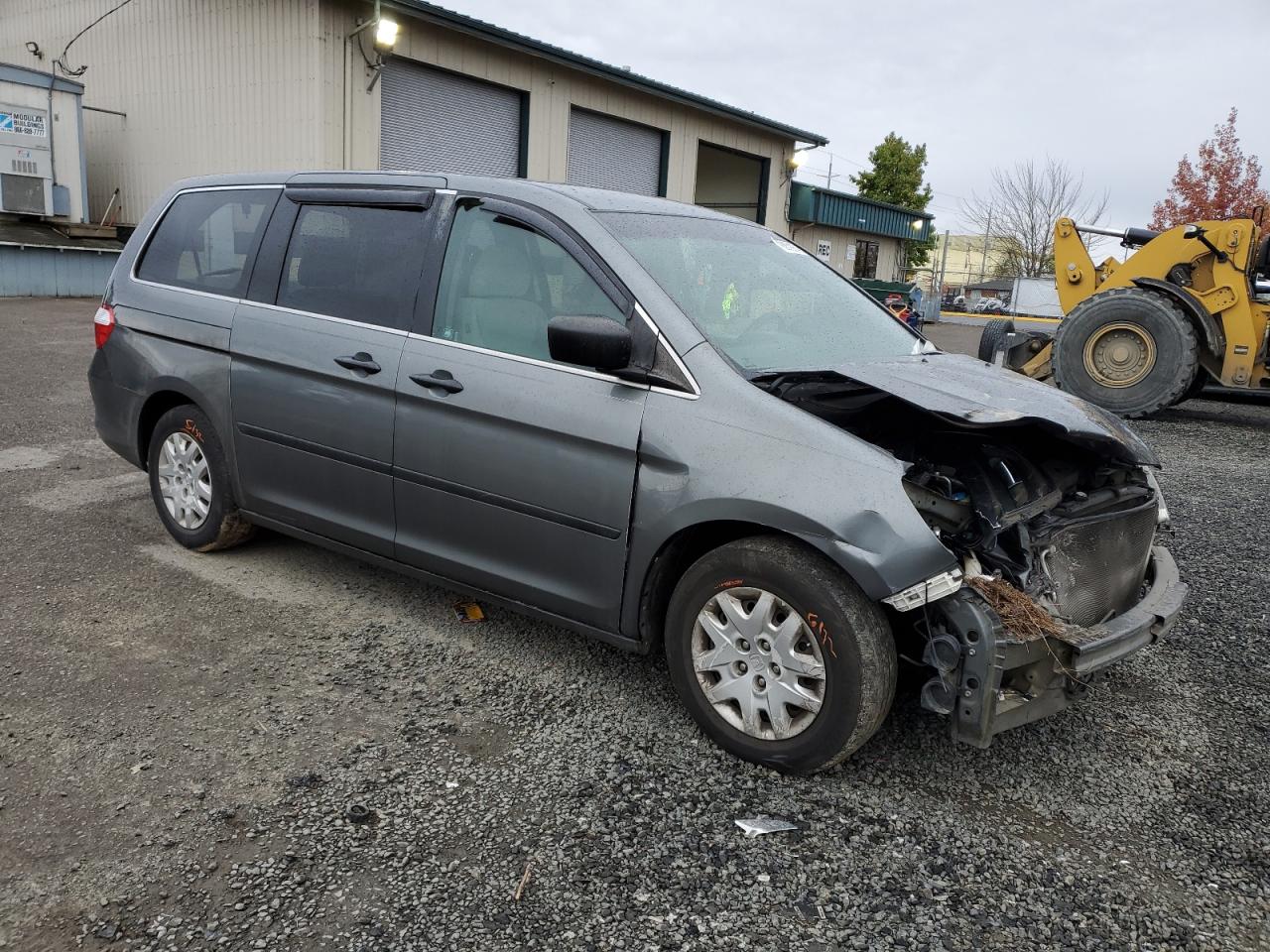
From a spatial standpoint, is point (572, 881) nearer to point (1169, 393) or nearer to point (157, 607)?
point (157, 607)

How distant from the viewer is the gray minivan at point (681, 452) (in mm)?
2846

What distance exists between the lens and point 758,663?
3004mm

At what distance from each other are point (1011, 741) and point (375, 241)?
312 cm

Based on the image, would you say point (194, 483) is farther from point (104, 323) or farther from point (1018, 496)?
point (1018, 496)

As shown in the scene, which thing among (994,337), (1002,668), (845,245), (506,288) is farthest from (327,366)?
(845,245)

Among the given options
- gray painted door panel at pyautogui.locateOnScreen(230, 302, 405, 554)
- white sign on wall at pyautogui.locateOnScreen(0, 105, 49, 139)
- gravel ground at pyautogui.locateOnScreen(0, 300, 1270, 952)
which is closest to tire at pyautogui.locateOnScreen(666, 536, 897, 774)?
gravel ground at pyautogui.locateOnScreen(0, 300, 1270, 952)

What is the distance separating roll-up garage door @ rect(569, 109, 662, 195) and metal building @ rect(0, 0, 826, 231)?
0.12 ft

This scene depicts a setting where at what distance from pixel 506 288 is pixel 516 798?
183cm

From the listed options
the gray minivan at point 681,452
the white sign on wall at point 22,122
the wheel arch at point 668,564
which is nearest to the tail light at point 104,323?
the gray minivan at point 681,452

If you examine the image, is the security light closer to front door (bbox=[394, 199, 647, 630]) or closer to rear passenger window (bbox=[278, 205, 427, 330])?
rear passenger window (bbox=[278, 205, 427, 330])

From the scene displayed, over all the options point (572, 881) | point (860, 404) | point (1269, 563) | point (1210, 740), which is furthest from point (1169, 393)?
point (572, 881)

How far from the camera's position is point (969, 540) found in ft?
9.82

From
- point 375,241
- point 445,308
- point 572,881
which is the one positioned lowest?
point 572,881

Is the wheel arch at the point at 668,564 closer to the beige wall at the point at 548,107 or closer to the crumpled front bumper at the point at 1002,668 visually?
the crumpled front bumper at the point at 1002,668
